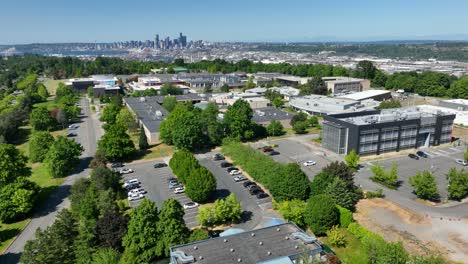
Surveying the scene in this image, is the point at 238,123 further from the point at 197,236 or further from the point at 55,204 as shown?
the point at 197,236

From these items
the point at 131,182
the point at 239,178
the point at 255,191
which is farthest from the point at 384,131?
the point at 131,182

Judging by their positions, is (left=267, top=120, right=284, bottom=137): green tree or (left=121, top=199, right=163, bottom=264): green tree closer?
(left=121, top=199, right=163, bottom=264): green tree

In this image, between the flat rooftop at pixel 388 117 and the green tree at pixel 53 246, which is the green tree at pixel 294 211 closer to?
the green tree at pixel 53 246

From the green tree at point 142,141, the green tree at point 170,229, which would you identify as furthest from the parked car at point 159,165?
the green tree at point 170,229

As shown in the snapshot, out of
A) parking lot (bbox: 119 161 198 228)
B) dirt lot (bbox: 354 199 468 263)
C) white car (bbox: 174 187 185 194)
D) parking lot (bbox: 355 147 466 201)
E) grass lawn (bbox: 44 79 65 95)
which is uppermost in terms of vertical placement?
grass lawn (bbox: 44 79 65 95)

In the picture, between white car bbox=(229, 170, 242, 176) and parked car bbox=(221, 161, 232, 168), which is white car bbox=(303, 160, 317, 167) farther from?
parked car bbox=(221, 161, 232, 168)

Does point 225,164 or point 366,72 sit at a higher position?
point 366,72

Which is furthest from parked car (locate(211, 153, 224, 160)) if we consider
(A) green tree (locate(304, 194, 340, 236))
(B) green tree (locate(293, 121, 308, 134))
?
(A) green tree (locate(304, 194, 340, 236))

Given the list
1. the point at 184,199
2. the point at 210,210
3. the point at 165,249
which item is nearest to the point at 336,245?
the point at 210,210
